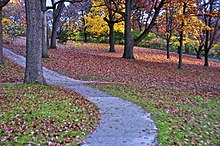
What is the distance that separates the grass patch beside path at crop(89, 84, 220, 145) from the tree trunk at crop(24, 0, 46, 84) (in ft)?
9.35

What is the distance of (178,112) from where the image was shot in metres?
8.93

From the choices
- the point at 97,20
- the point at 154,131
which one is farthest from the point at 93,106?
the point at 97,20

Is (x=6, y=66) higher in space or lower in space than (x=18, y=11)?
lower

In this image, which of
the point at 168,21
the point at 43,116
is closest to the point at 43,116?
the point at 43,116

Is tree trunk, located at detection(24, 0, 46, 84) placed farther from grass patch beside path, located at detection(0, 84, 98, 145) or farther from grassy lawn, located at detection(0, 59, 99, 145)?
grass patch beside path, located at detection(0, 84, 98, 145)

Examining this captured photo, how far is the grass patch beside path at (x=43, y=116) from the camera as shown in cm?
548

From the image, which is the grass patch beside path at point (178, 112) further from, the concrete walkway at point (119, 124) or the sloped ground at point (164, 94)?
the concrete walkway at point (119, 124)

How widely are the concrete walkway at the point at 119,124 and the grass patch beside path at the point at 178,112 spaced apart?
0.28 meters

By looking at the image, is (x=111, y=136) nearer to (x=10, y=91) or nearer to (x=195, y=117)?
(x=195, y=117)

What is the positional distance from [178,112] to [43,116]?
4.16 metres

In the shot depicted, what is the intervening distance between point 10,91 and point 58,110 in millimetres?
2731

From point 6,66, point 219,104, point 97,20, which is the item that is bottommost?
point 219,104

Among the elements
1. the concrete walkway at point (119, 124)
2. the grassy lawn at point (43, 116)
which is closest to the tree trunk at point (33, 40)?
the grassy lawn at point (43, 116)

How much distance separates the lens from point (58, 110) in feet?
24.9
